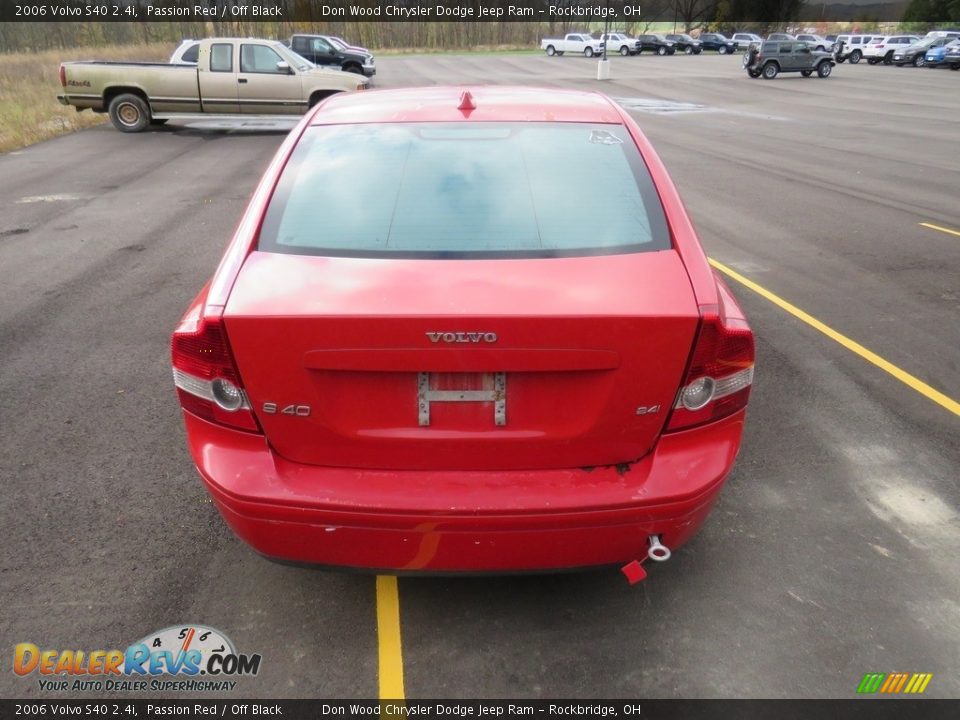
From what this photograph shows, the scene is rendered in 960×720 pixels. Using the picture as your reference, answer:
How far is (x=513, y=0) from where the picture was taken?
253 feet

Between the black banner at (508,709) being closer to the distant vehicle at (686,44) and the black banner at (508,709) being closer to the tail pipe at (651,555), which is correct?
the tail pipe at (651,555)

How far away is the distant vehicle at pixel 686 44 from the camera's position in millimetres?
60969

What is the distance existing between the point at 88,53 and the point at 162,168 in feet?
Answer: 109

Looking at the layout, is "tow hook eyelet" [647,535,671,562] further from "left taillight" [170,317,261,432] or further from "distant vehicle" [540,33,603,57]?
"distant vehicle" [540,33,603,57]

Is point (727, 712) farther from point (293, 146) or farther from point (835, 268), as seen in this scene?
point (835, 268)

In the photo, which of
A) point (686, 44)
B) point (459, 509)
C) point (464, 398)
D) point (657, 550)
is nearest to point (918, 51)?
point (686, 44)

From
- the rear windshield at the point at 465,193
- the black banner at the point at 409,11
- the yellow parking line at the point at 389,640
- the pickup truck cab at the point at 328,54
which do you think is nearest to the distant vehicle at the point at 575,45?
the black banner at the point at 409,11

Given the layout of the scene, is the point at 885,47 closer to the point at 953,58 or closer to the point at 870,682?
the point at 953,58

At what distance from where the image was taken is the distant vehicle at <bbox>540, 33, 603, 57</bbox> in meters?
57.9

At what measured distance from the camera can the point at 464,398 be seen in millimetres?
2357

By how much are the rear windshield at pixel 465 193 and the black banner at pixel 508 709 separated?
1.48 m

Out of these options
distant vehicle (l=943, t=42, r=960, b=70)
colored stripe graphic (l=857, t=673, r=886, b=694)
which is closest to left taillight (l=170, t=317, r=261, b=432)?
colored stripe graphic (l=857, t=673, r=886, b=694)

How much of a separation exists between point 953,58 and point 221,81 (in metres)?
42.9

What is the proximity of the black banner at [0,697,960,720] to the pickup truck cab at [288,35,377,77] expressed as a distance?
102 ft
